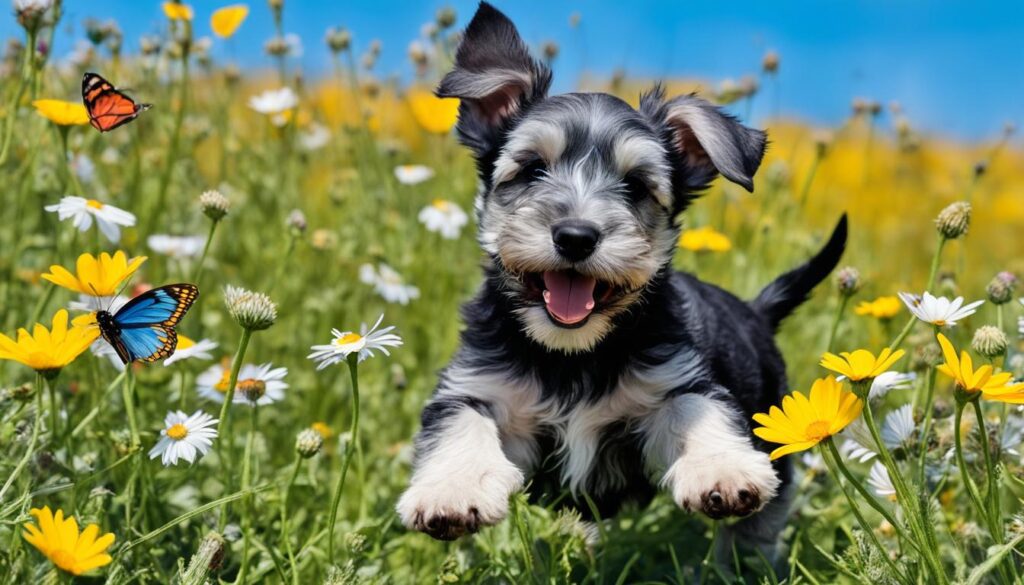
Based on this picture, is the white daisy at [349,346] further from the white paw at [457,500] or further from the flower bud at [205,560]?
the flower bud at [205,560]

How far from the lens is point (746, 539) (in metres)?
3.82

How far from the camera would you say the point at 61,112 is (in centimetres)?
336

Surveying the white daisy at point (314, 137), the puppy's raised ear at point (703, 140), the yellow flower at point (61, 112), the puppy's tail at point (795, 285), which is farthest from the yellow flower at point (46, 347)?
the white daisy at point (314, 137)

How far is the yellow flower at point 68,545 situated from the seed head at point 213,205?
1299 mm

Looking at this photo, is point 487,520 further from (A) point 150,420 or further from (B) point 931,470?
(A) point 150,420

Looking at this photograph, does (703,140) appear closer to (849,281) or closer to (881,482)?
(849,281)

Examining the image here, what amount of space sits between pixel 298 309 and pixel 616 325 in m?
2.72

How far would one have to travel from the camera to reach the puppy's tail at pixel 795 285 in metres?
3.87

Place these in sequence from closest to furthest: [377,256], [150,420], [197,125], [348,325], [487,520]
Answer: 1. [487,520]
2. [150,420]
3. [377,256]
4. [348,325]
5. [197,125]

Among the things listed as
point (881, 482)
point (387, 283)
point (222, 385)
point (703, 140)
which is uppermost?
point (703, 140)

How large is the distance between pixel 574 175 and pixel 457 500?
3.90ft

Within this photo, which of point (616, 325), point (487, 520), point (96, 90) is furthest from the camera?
point (616, 325)

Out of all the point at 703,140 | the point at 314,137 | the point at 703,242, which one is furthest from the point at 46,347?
the point at 314,137

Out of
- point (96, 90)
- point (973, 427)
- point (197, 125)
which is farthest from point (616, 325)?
point (197, 125)
